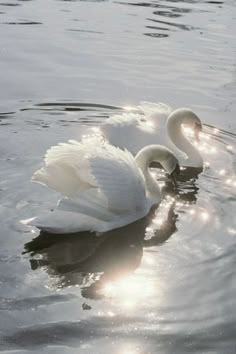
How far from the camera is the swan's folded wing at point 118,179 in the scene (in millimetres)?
7340

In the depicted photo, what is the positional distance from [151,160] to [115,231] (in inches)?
54.6

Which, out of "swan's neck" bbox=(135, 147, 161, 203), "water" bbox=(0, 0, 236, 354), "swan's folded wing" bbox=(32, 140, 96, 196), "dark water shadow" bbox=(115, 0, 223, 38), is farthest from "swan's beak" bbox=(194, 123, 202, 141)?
"dark water shadow" bbox=(115, 0, 223, 38)

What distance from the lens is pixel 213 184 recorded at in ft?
29.7

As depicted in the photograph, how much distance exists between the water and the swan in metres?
0.18

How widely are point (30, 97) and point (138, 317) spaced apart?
22.2ft

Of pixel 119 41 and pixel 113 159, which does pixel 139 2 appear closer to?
pixel 119 41

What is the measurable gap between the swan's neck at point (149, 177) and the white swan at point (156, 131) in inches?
47.7

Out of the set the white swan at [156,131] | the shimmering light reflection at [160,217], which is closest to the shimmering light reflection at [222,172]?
the white swan at [156,131]

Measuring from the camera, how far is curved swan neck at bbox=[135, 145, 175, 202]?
8.44 meters

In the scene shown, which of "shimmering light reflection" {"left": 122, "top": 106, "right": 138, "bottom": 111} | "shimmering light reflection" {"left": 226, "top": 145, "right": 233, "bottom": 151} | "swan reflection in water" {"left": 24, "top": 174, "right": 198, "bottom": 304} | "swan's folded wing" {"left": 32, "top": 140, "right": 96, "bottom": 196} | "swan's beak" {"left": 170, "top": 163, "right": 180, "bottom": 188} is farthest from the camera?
"shimmering light reflection" {"left": 122, "top": 106, "right": 138, "bottom": 111}

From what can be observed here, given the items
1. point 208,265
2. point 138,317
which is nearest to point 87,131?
point 208,265

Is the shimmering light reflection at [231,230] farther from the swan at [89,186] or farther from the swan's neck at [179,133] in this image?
the swan's neck at [179,133]

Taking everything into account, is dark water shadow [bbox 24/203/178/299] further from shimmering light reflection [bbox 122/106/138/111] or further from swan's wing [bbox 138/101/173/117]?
shimmering light reflection [bbox 122/106/138/111]

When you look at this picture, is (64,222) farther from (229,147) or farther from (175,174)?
(229,147)
